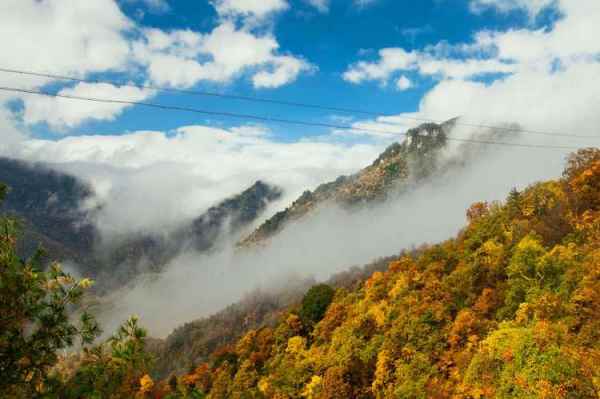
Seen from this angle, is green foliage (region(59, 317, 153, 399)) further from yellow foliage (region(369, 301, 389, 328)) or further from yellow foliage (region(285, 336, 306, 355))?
yellow foliage (region(285, 336, 306, 355))

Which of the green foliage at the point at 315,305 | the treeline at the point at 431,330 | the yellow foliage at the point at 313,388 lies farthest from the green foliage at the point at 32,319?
the green foliage at the point at 315,305

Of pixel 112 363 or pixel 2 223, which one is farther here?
pixel 112 363

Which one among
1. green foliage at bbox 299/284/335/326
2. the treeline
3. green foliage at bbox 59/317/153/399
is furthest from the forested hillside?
green foliage at bbox 299/284/335/326

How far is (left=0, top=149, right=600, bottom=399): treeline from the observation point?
10.8 m

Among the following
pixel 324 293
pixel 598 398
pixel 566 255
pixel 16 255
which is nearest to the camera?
pixel 16 255

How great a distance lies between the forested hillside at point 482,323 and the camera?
95.6ft

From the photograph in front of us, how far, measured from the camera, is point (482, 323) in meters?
46.0

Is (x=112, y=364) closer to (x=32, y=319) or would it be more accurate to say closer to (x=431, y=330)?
(x=32, y=319)

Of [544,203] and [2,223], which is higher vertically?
[2,223]

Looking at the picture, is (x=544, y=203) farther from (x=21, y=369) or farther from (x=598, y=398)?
(x=21, y=369)

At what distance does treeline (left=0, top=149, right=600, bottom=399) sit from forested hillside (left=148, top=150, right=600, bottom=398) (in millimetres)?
133

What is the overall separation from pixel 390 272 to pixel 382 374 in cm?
3716

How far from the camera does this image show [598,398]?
75.4 feet

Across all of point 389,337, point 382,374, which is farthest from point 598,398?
point 389,337
